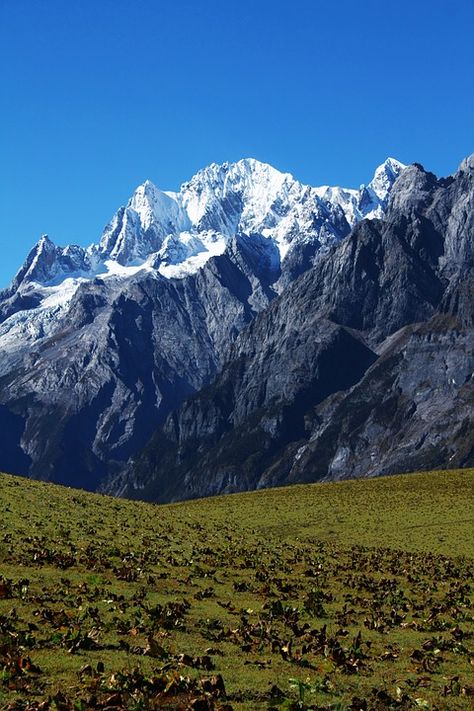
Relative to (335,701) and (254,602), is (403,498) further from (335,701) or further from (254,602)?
(335,701)

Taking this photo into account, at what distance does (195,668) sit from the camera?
2247 centimetres

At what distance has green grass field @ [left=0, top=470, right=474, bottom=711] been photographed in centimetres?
2067

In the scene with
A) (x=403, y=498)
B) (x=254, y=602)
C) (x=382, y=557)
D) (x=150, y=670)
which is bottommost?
(x=150, y=670)

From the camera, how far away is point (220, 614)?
101 feet

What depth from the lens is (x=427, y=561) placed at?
2018 inches

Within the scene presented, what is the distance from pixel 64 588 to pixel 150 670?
1100 centimetres

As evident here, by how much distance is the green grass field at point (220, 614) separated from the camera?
20672mm

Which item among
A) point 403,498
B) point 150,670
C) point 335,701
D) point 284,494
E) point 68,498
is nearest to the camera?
point 335,701

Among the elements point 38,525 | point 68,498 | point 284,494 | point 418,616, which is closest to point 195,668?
point 418,616

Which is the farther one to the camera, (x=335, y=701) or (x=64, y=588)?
(x=64, y=588)

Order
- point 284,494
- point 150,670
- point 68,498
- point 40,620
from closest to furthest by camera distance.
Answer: point 150,670, point 40,620, point 68,498, point 284,494

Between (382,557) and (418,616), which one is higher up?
(382,557)

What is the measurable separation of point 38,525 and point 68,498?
17127 millimetres

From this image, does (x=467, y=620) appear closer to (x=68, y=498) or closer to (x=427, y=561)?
(x=427, y=561)
